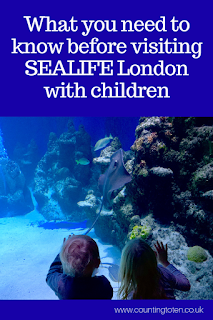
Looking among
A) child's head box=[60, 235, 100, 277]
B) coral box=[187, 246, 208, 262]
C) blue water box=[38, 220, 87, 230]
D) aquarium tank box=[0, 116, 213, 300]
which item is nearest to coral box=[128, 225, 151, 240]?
aquarium tank box=[0, 116, 213, 300]

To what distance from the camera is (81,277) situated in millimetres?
1367

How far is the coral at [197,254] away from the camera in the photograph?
3.22 metres

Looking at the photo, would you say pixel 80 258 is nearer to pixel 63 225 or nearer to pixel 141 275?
pixel 141 275

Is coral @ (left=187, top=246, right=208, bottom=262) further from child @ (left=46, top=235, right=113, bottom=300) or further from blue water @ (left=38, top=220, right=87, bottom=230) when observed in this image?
blue water @ (left=38, top=220, right=87, bottom=230)

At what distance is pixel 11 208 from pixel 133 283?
48.1 ft

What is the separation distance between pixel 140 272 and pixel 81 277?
47cm

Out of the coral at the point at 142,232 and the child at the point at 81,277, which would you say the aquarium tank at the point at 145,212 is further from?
the child at the point at 81,277

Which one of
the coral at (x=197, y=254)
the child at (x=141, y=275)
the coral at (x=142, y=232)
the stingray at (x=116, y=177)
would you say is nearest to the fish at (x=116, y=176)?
the stingray at (x=116, y=177)

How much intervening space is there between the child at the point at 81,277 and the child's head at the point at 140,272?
0.63 ft

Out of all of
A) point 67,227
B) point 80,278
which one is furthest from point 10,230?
point 80,278

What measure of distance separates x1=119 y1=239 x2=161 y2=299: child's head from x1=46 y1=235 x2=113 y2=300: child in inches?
7.5

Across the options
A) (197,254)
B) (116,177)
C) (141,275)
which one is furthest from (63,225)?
(141,275)
